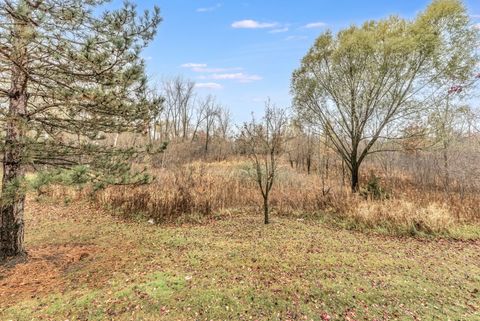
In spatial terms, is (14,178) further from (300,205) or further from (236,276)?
(300,205)

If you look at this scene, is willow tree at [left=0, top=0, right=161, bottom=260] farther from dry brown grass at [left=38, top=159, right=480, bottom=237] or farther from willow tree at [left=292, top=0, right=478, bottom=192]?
willow tree at [left=292, top=0, right=478, bottom=192]

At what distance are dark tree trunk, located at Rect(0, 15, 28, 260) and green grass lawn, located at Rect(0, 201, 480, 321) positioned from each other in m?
0.43

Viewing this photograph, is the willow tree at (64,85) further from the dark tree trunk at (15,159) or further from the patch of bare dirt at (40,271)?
the patch of bare dirt at (40,271)

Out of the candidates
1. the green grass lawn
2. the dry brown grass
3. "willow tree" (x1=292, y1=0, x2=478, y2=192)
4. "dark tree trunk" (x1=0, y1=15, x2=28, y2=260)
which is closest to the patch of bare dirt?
the green grass lawn

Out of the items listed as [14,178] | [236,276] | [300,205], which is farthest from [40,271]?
[300,205]

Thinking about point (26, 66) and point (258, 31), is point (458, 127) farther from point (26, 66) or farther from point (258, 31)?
point (26, 66)

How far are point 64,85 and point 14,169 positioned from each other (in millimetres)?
1317

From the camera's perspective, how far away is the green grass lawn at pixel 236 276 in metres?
2.82

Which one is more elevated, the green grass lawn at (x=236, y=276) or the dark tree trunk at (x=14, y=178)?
the dark tree trunk at (x=14, y=178)

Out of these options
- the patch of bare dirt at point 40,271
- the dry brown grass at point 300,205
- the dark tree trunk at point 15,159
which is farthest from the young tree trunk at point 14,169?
the dry brown grass at point 300,205

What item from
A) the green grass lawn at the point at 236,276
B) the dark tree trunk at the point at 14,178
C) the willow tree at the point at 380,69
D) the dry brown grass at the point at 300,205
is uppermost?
the willow tree at the point at 380,69

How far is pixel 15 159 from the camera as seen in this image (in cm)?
339

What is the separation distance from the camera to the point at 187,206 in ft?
22.9

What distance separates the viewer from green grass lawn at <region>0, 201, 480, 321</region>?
2818mm
